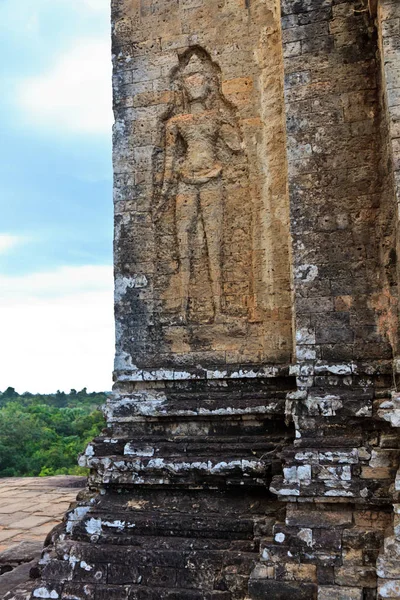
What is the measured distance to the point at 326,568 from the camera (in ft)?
14.4

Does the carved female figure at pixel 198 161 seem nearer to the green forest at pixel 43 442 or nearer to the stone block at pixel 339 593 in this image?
the stone block at pixel 339 593

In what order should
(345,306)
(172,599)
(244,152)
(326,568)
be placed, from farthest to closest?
(244,152) → (345,306) → (172,599) → (326,568)

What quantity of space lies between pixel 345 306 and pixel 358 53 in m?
2.34

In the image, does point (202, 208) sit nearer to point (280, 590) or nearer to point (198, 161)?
point (198, 161)

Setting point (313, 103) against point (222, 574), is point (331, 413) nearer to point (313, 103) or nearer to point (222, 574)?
point (222, 574)

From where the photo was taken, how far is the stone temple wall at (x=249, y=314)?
15.5ft

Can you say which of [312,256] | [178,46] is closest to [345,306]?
[312,256]

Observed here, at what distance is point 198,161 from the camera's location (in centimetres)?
632

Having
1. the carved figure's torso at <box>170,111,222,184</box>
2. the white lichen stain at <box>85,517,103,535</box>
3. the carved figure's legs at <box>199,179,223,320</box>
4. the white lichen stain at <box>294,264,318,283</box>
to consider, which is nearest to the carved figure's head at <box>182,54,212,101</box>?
the carved figure's torso at <box>170,111,222,184</box>

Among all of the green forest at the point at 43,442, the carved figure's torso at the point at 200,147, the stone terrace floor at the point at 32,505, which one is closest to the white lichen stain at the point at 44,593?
the stone terrace floor at the point at 32,505

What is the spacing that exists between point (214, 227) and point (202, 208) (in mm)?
251

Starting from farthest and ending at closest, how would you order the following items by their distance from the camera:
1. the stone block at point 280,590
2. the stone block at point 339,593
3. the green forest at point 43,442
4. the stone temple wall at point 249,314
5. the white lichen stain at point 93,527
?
the green forest at point 43,442
the white lichen stain at point 93,527
the stone temple wall at point 249,314
the stone block at point 280,590
the stone block at point 339,593

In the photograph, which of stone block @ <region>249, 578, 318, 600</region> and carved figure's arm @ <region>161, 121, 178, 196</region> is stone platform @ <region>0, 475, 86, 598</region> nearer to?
stone block @ <region>249, 578, 318, 600</region>

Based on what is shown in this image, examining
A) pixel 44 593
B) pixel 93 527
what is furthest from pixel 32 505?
pixel 44 593
